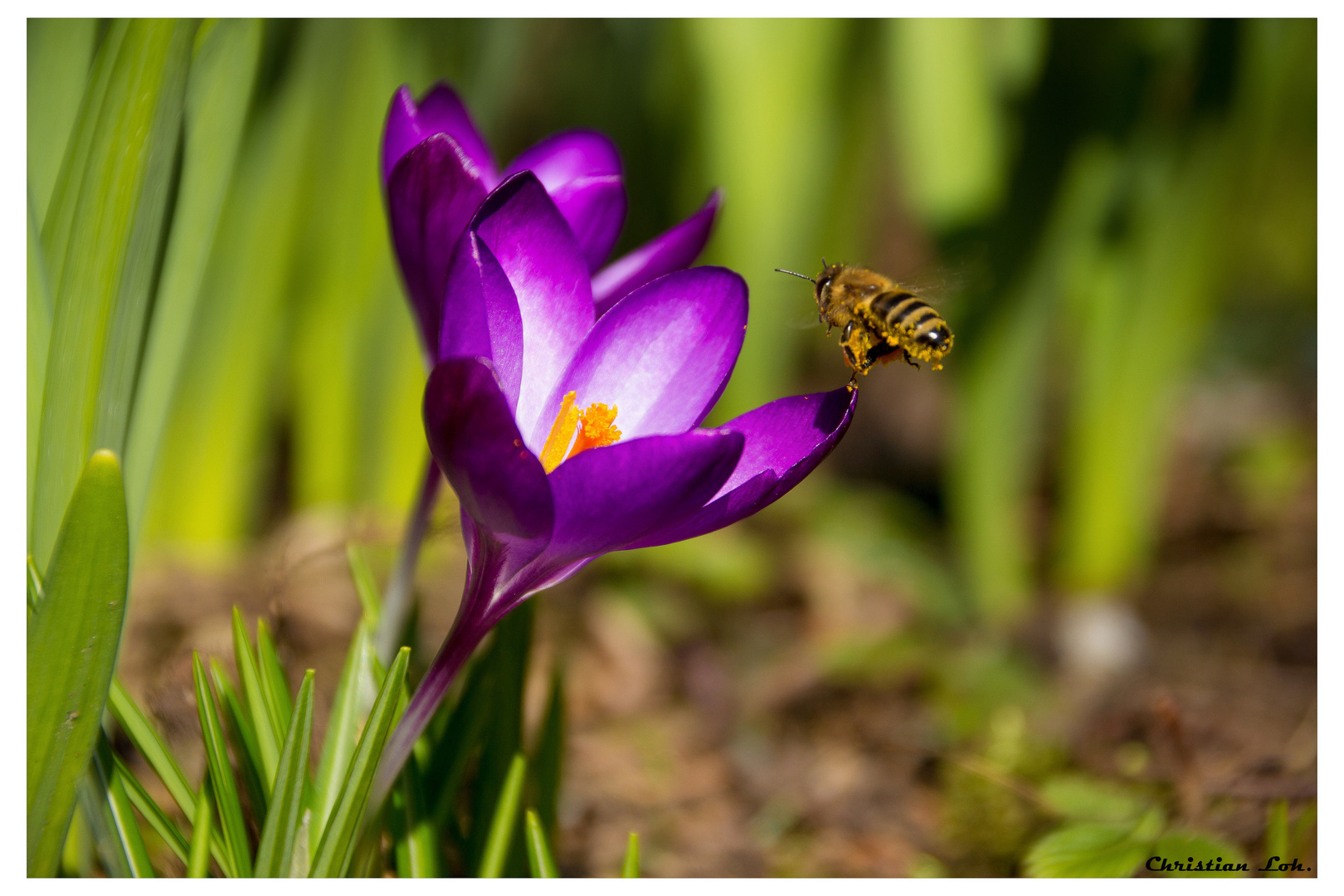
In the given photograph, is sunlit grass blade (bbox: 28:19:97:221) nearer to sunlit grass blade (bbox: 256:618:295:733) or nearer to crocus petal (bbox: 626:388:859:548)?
sunlit grass blade (bbox: 256:618:295:733)

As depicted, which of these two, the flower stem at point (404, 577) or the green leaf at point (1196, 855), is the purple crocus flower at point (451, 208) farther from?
the green leaf at point (1196, 855)

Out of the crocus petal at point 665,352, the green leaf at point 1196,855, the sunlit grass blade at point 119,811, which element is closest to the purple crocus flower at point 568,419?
the crocus petal at point 665,352

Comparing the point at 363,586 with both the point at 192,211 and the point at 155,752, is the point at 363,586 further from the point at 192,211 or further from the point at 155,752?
the point at 192,211

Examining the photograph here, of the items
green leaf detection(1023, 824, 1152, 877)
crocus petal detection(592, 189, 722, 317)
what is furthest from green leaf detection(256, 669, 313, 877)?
green leaf detection(1023, 824, 1152, 877)
